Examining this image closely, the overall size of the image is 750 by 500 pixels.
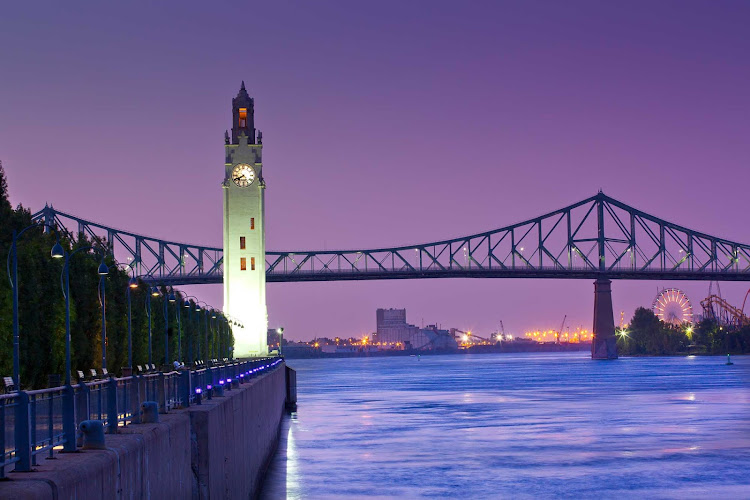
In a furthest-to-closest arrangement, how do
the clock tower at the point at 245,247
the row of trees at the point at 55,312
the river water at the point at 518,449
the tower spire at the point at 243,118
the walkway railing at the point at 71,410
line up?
the tower spire at the point at 243,118 < the clock tower at the point at 245,247 < the row of trees at the point at 55,312 < the river water at the point at 518,449 < the walkway railing at the point at 71,410

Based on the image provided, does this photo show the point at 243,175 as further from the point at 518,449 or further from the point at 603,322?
the point at 603,322

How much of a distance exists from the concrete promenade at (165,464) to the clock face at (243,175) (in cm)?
6697

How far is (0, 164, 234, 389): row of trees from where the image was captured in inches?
1355

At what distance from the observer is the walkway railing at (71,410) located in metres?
9.50

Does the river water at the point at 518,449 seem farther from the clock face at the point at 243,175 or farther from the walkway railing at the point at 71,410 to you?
the clock face at the point at 243,175

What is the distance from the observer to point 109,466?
9.85m

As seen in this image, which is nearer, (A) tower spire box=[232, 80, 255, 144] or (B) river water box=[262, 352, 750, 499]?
(B) river water box=[262, 352, 750, 499]

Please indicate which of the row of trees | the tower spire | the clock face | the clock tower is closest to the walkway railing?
the row of trees

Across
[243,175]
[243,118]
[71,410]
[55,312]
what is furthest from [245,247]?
[71,410]

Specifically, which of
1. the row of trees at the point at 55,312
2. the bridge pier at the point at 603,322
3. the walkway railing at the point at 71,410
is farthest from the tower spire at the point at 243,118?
the walkway railing at the point at 71,410

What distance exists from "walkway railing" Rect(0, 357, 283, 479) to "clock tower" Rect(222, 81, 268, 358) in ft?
234

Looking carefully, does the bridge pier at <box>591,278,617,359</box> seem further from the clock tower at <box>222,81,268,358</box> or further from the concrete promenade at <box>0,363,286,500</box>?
the concrete promenade at <box>0,363,286,500</box>

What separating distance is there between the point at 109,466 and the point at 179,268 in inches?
5076

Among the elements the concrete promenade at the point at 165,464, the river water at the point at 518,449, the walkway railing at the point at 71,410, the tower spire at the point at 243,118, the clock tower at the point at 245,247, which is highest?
the tower spire at the point at 243,118
